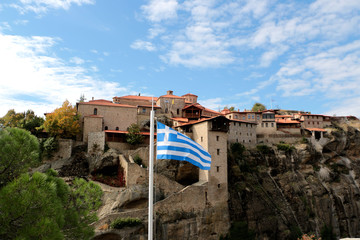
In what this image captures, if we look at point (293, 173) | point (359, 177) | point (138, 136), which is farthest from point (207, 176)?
point (359, 177)

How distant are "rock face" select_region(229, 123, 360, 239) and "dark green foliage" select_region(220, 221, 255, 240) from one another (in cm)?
69

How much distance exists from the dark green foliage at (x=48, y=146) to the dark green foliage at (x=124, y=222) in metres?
14.5

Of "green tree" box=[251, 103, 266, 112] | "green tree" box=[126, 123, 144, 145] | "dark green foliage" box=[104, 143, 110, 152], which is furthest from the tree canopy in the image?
"green tree" box=[251, 103, 266, 112]

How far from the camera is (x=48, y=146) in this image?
34.1 metres

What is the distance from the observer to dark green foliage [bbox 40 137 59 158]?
34.1m

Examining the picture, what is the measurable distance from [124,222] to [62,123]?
17688 mm

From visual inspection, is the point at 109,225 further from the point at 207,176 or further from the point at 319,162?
the point at 319,162

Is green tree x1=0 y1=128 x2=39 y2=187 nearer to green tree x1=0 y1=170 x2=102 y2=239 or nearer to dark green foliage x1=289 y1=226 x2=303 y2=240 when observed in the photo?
green tree x1=0 y1=170 x2=102 y2=239

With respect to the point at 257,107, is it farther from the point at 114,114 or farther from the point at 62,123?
the point at 62,123

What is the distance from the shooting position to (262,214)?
38.7 metres

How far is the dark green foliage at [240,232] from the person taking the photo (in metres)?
33.7

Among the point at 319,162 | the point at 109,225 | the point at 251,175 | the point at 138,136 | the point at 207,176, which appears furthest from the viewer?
the point at 319,162

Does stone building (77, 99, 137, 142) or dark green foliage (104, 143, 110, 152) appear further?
stone building (77, 99, 137, 142)

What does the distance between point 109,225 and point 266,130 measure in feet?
130
